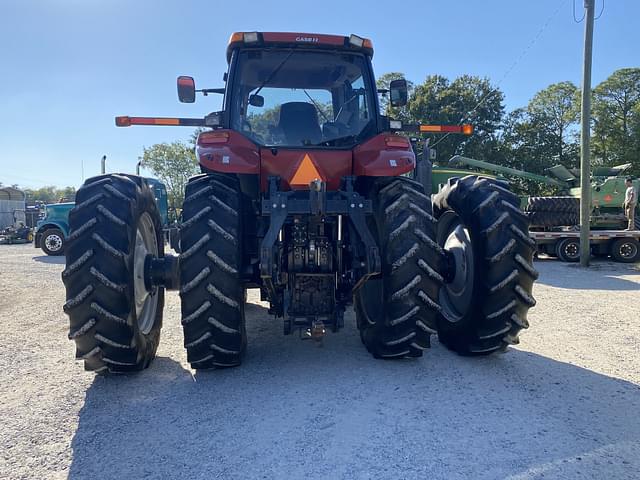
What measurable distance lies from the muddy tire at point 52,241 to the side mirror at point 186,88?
42.3ft

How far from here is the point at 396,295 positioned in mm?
3541

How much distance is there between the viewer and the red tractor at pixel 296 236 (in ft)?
11.0

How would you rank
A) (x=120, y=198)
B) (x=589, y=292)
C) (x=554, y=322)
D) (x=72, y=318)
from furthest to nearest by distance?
(x=589, y=292)
(x=554, y=322)
(x=120, y=198)
(x=72, y=318)

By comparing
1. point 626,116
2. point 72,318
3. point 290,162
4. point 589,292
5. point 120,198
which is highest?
point 626,116

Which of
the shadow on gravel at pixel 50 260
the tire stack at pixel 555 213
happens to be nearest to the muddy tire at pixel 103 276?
the shadow on gravel at pixel 50 260

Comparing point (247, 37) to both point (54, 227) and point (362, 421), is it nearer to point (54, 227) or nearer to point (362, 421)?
point (362, 421)

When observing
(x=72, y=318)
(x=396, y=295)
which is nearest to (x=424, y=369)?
(x=396, y=295)

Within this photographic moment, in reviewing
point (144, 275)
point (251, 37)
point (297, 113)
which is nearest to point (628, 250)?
point (297, 113)

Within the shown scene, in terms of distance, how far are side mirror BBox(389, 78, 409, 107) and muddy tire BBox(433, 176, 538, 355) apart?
1.13 m

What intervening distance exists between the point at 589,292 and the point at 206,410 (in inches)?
286

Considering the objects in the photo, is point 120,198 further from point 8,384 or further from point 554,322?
point 554,322

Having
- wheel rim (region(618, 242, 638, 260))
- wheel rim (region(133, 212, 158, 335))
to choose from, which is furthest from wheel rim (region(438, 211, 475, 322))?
wheel rim (region(618, 242, 638, 260))

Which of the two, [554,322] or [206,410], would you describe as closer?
[206,410]

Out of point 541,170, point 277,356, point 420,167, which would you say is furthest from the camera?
point 541,170
